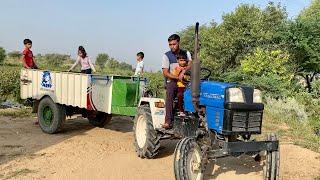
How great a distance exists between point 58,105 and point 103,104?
1653 mm

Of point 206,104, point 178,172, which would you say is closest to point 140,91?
point 206,104

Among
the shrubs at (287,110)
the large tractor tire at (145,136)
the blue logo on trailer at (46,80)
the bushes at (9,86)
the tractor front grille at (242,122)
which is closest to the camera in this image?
the tractor front grille at (242,122)

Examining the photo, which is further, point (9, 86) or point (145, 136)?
point (9, 86)

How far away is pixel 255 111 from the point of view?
6.66m

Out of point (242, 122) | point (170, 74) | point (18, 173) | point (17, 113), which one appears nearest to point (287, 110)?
point (17, 113)

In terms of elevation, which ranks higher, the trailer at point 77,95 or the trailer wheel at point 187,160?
the trailer at point 77,95

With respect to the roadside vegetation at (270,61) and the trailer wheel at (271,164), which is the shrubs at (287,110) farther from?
the trailer wheel at (271,164)

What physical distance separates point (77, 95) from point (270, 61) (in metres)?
14.6

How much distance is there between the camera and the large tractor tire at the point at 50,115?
10.6 metres

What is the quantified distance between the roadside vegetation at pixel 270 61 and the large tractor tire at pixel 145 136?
5.56 metres

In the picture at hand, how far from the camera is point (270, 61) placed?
2270 centimetres

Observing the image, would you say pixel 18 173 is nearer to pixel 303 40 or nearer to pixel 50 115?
pixel 50 115

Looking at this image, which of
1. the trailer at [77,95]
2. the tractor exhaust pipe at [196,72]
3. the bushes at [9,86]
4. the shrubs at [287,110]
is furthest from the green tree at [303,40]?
the tractor exhaust pipe at [196,72]

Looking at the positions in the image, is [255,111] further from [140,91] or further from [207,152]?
[140,91]
